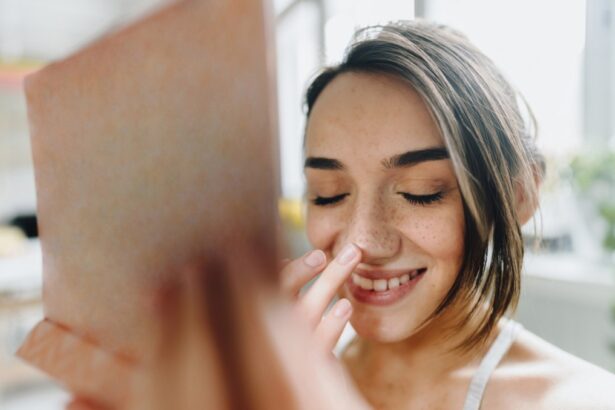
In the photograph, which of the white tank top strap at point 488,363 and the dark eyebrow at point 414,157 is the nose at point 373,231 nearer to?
the dark eyebrow at point 414,157

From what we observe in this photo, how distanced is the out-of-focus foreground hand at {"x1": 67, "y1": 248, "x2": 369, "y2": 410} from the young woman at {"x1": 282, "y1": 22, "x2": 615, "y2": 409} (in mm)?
174

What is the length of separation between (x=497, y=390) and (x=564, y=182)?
0.55m

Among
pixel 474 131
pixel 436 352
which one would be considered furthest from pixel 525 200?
pixel 436 352

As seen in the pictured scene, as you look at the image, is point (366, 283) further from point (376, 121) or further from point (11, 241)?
point (11, 241)

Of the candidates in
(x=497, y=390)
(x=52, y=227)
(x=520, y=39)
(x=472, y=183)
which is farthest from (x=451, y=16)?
(x=52, y=227)

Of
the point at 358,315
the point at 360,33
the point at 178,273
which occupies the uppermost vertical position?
the point at 360,33

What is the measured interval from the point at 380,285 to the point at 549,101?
39 cm

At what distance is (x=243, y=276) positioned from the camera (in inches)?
6.4

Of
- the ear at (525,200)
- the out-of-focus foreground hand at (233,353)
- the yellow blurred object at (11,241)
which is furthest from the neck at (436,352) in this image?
the yellow blurred object at (11,241)

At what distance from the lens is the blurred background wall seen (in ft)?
1.17

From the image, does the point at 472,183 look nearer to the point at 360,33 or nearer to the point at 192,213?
the point at 360,33

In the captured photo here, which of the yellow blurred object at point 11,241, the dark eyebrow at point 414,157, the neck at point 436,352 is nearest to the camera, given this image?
the dark eyebrow at point 414,157

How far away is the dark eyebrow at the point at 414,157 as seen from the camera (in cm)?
40

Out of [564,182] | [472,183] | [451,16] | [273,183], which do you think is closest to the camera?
[273,183]
